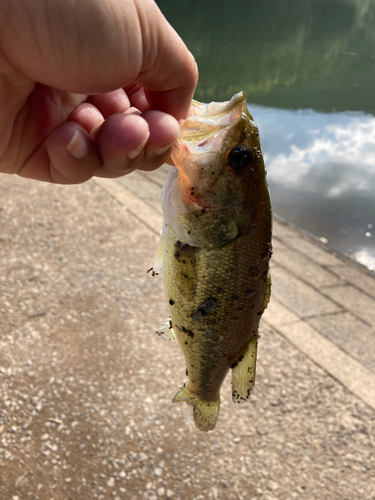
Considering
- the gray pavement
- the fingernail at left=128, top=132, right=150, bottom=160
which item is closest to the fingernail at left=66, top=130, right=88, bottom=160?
the fingernail at left=128, top=132, right=150, bottom=160

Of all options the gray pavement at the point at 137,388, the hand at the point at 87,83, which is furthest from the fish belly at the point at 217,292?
the gray pavement at the point at 137,388

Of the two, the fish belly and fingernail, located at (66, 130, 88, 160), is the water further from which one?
fingernail, located at (66, 130, 88, 160)

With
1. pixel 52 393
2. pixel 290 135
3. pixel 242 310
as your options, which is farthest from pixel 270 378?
pixel 290 135

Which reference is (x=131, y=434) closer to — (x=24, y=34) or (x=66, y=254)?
(x=66, y=254)

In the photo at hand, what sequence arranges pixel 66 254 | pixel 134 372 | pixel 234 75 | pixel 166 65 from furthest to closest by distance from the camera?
1. pixel 234 75
2. pixel 66 254
3. pixel 134 372
4. pixel 166 65

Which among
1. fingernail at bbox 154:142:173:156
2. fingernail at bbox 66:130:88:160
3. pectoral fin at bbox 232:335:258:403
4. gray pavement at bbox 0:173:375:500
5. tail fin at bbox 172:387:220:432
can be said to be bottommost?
gray pavement at bbox 0:173:375:500

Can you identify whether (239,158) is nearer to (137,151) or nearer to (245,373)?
(137,151)

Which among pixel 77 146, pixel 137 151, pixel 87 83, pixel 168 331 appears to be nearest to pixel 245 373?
pixel 168 331
